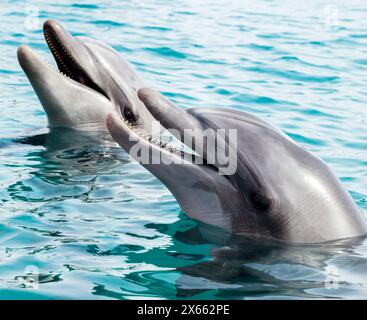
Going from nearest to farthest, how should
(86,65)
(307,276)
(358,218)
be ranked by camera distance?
(307,276) < (358,218) < (86,65)

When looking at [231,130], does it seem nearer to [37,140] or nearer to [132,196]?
[132,196]

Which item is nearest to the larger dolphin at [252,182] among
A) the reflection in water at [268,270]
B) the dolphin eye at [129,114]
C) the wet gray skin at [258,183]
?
the wet gray skin at [258,183]

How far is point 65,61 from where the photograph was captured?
9.73 meters

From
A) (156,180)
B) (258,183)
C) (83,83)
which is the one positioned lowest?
(258,183)

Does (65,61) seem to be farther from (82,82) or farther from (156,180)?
(156,180)

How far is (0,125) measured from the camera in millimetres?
11273

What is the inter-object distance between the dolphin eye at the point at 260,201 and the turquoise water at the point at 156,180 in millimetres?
342

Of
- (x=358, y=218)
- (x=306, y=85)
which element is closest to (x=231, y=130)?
(x=358, y=218)

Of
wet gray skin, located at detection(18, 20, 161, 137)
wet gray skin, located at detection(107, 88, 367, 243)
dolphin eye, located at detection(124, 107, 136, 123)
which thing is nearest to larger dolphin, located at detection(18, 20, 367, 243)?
wet gray skin, located at detection(107, 88, 367, 243)

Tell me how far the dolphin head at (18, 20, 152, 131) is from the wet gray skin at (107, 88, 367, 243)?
3010 mm

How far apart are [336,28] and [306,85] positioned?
7.09 meters

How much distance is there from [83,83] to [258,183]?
4.17 m
